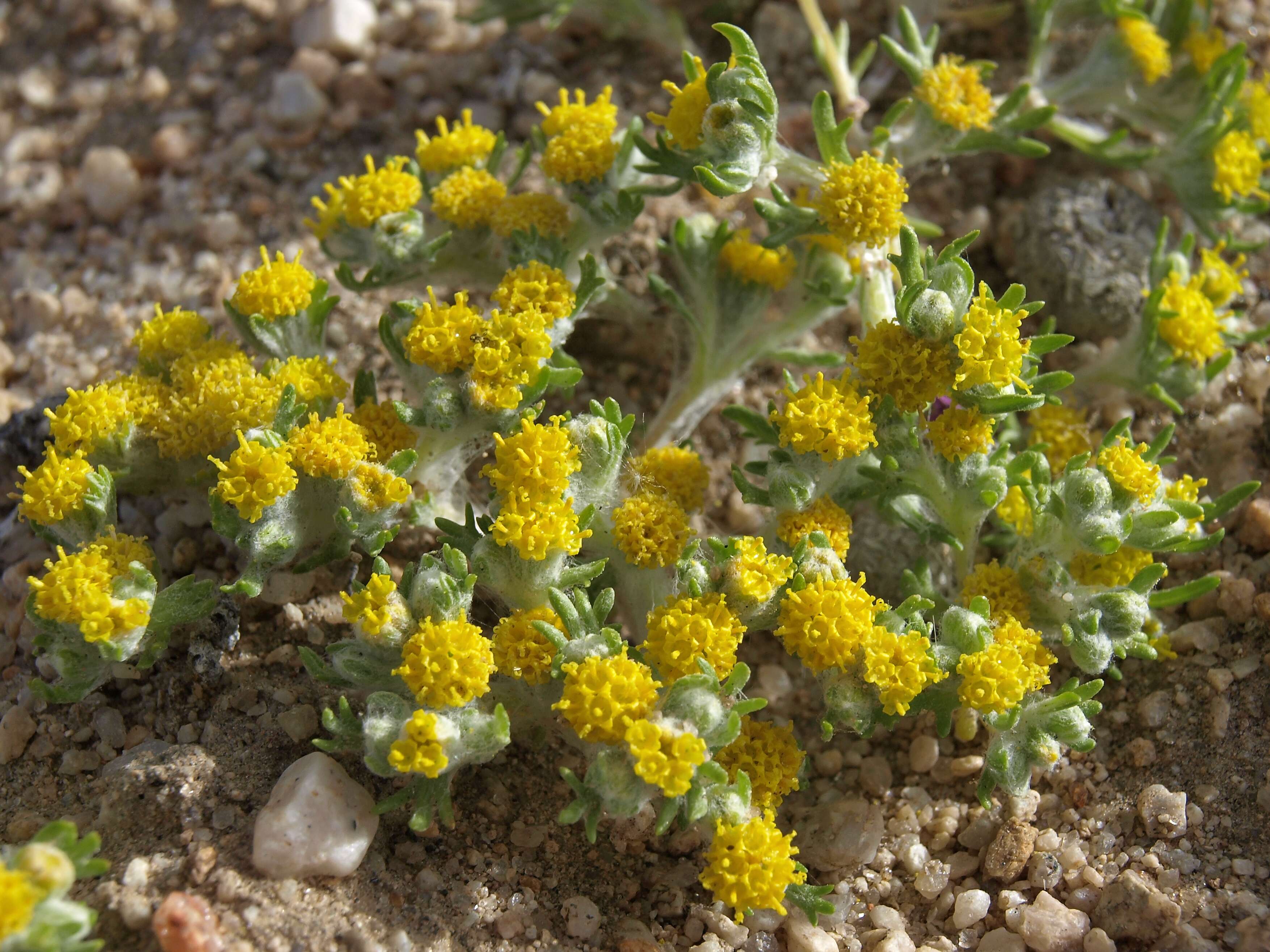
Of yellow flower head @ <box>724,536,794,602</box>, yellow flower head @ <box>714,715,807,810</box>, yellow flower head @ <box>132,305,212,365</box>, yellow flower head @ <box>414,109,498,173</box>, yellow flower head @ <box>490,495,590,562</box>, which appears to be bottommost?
yellow flower head @ <box>714,715,807,810</box>

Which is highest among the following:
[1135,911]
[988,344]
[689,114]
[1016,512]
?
[689,114]

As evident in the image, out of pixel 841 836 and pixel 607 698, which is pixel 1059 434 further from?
pixel 607 698

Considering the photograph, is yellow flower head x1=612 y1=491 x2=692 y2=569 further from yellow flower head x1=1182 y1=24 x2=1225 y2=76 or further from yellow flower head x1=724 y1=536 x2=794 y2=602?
yellow flower head x1=1182 y1=24 x2=1225 y2=76

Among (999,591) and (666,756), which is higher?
(666,756)

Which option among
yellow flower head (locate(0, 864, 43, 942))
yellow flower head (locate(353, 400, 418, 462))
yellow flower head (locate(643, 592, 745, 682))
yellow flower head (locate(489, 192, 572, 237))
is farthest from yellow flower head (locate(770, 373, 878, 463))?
yellow flower head (locate(0, 864, 43, 942))

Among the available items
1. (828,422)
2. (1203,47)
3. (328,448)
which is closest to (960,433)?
(828,422)

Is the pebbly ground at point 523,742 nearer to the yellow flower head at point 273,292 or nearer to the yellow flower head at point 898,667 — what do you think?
the yellow flower head at point 898,667

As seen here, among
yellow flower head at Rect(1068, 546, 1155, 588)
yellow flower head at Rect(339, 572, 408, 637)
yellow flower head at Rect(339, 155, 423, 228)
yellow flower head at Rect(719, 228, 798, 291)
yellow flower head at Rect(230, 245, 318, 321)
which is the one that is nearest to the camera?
yellow flower head at Rect(339, 572, 408, 637)
